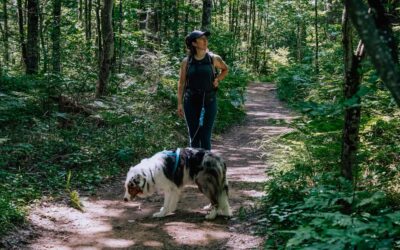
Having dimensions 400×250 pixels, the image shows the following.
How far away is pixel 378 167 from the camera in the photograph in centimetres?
517

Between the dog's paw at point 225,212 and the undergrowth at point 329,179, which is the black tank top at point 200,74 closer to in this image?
the undergrowth at point 329,179

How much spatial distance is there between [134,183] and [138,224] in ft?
1.76

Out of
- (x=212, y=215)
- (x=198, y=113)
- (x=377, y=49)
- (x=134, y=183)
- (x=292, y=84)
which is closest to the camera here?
(x=377, y=49)

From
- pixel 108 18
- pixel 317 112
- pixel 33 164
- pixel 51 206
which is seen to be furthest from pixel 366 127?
pixel 108 18

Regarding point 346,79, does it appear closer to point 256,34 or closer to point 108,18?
point 108,18

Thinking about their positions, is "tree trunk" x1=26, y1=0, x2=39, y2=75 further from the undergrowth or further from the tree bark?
the tree bark

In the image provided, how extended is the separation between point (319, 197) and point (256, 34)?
117 ft

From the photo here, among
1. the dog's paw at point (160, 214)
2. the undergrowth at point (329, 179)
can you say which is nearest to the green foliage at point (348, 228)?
the undergrowth at point (329, 179)

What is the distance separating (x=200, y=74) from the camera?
6.30 metres

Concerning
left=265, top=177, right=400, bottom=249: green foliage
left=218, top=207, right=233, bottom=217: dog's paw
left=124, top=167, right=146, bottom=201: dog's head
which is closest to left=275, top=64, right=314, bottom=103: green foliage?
left=218, top=207, right=233, bottom=217: dog's paw

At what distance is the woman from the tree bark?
4.45 metres

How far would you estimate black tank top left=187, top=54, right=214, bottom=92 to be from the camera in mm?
6289

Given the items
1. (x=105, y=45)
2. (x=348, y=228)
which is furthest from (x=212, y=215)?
(x=105, y=45)

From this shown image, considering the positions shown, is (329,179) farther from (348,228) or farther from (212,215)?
(348,228)
